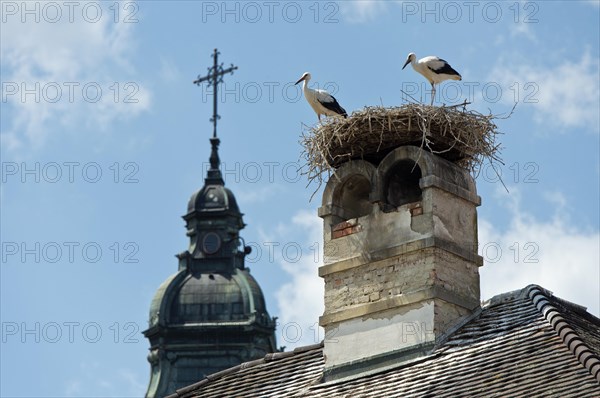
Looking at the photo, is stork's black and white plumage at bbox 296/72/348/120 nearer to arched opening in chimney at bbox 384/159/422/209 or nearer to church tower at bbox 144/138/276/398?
arched opening in chimney at bbox 384/159/422/209

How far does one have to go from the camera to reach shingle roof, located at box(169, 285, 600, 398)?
22312 mm

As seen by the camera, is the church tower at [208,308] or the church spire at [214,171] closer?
the church tower at [208,308]

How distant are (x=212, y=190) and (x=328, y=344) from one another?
3376 cm

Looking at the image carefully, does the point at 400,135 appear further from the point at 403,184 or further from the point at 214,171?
the point at 214,171

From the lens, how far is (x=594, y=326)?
24391mm

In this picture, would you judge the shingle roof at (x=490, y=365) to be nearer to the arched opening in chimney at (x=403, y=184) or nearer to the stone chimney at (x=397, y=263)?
the stone chimney at (x=397, y=263)

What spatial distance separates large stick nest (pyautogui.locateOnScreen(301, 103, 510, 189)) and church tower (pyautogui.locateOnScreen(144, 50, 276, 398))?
30063 millimetres

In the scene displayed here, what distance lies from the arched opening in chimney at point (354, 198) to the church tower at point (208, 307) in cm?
2991

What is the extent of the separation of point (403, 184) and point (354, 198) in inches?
20.8

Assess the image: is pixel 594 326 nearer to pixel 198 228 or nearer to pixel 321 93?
pixel 321 93

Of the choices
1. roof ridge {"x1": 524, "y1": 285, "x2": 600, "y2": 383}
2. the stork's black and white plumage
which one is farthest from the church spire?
roof ridge {"x1": 524, "y1": 285, "x2": 600, "y2": 383}

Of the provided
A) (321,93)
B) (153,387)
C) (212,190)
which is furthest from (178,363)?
(321,93)

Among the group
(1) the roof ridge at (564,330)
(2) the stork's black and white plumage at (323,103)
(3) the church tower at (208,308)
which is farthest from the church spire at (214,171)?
(1) the roof ridge at (564,330)

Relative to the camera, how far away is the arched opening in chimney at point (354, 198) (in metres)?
25.6
